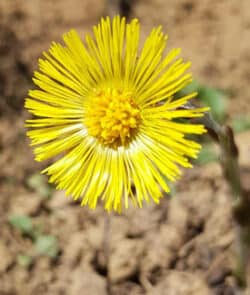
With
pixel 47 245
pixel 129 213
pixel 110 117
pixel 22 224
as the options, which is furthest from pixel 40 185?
pixel 110 117

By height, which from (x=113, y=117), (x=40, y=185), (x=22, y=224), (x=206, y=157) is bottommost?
(x=206, y=157)

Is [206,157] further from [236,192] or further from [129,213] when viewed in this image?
[236,192]

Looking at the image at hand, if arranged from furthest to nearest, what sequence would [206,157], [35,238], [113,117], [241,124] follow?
[241,124] → [206,157] → [35,238] → [113,117]

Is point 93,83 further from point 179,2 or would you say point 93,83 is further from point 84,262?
point 179,2

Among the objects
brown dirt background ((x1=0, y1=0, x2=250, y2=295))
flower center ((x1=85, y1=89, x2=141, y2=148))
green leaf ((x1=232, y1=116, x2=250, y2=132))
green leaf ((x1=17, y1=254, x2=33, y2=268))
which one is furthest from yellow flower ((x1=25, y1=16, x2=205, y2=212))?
green leaf ((x1=232, y1=116, x2=250, y2=132))

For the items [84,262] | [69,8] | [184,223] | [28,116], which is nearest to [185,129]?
[184,223]

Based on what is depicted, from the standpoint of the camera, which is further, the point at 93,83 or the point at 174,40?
the point at 174,40
